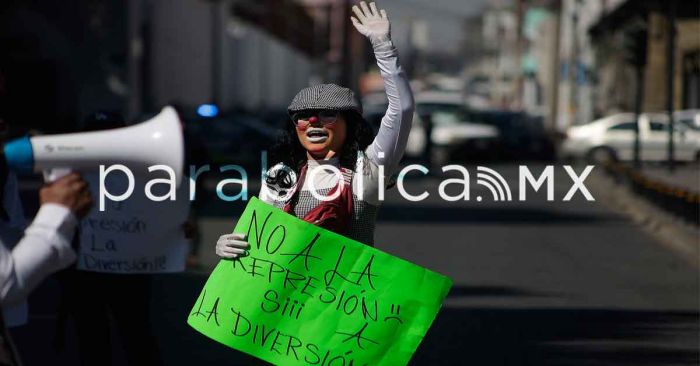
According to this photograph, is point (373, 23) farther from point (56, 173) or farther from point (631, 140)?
point (631, 140)

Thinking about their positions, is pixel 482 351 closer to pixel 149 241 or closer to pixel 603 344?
pixel 603 344

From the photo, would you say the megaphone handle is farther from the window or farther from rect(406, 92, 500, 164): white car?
the window

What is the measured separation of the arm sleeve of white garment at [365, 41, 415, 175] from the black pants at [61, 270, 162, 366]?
1.99 meters

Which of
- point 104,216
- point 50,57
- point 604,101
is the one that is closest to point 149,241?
point 104,216

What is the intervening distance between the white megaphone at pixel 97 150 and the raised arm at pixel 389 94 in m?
1.87

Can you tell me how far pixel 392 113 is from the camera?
19.4ft

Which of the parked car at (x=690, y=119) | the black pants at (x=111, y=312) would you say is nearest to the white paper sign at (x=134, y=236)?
the black pants at (x=111, y=312)

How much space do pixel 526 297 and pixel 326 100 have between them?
753 cm

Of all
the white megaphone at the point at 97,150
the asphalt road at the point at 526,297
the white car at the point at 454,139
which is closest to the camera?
the white megaphone at the point at 97,150

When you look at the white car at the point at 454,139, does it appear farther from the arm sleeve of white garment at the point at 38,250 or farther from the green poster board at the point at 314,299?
the arm sleeve of white garment at the point at 38,250

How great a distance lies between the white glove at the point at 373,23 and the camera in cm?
584

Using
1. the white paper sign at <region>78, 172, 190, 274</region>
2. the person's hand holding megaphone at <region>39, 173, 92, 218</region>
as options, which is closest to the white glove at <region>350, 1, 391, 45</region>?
the white paper sign at <region>78, 172, 190, 274</region>

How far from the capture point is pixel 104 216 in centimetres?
762

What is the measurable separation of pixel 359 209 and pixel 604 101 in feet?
195
